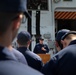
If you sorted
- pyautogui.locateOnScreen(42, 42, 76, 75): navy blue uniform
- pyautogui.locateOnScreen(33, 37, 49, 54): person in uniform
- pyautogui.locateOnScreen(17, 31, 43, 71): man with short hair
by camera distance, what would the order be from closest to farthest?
pyautogui.locateOnScreen(42, 42, 76, 75): navy blue uniform → pyautogui.locateOnScreen(17, 31, 43, 71): man with short hair → pyautogui.locateOnScreen(33, 37, 49, 54): person in uniform

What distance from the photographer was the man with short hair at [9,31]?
140 centimetres

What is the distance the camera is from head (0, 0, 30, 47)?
142 centimetres

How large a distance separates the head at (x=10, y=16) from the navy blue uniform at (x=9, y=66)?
2.7 inches

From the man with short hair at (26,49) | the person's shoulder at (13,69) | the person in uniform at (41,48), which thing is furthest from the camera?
the person in uniform at (41,48)

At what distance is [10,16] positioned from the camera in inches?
56.1

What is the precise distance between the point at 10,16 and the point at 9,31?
2.7 inches

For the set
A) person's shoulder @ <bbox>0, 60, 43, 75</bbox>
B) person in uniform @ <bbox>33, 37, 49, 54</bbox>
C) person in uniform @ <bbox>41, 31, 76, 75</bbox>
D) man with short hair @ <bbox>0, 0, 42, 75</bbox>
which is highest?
man with short hair @ <bbox>0, 0, 42, 75</bbox>

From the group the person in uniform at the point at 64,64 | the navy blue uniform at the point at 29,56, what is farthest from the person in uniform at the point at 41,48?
the person in uniform at the point at 64,64

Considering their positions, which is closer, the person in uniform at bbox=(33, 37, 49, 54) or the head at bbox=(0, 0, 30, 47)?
the head at bbox=(0, 0, 30, 47)

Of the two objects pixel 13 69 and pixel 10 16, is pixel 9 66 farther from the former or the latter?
pixel 10 16

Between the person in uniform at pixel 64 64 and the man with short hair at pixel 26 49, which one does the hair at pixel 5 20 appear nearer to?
the person in uniform at pixel 64 64

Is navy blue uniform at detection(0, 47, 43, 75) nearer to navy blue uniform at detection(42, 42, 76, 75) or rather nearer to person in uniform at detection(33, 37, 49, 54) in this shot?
navy blue uniform at detection(42, 42, 76, 75)

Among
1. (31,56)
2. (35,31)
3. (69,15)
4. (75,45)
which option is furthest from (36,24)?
(75,45)

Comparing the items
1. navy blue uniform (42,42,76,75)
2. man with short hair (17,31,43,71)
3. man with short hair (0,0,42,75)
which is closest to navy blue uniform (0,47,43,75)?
man with short hair (0,0,42,75)
